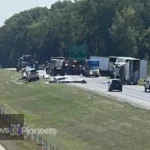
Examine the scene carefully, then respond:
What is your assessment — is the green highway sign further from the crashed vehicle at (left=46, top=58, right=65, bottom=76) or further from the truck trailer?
the crashed vehicle at (left=46, top=58, right=65, bottom=76)

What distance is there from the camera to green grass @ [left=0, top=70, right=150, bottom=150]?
3778 centimetres

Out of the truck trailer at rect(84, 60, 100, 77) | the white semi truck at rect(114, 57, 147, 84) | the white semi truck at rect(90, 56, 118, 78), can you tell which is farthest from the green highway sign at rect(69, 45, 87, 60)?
the white semi truck at rect(114, 57, 147, 84)

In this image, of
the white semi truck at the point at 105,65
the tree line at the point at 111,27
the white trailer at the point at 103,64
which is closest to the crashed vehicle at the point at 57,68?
the white trailer at the point at 103,64

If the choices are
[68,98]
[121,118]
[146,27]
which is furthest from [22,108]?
[146,27]

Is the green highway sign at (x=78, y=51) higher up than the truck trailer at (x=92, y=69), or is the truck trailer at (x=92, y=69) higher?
the green highway sign at (x=78, y=51)

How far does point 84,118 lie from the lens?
49.8 metres

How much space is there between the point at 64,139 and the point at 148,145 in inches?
265

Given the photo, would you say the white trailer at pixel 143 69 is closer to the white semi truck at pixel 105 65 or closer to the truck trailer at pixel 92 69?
the white semi truck at pixel 105 65

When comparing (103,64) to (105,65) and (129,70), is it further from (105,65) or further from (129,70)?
(129,70)

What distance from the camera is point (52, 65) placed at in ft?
400

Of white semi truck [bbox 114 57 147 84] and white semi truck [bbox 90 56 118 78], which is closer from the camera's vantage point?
white semi truck [bbox 114 57 147 84]

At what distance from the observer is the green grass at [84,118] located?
124 ft

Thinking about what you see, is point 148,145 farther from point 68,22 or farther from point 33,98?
point 68,22

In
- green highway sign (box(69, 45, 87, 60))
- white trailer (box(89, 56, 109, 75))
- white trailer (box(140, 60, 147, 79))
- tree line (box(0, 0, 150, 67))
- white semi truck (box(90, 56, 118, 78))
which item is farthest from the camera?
tree line (box(0, 0, 150, 67))
